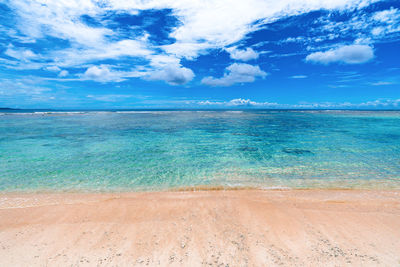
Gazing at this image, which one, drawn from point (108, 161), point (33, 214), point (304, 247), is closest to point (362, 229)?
point (304, 247)

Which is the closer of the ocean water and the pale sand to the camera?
the pale sand

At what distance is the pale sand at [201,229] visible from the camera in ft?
15.9

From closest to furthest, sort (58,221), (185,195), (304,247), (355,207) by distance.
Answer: (304,247) → (58,221) → (355,207) → (185,195)

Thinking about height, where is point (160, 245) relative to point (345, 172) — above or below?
above

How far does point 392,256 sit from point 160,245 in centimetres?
612

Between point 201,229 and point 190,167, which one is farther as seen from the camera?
point 190,167

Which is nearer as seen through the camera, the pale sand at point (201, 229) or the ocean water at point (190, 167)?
the pale sand at point (201, 229)

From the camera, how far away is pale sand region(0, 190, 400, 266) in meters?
4.83

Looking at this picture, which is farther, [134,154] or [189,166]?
[134,154]

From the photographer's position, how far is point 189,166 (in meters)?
12.9

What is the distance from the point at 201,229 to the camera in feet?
19.7

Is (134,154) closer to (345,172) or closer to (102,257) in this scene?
(102,257)

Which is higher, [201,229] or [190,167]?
[201,229]

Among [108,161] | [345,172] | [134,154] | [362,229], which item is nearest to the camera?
[362,229]
